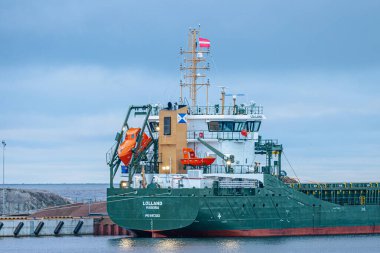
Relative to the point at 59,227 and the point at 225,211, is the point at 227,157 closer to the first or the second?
the point at 225,211

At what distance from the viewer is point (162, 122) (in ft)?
224

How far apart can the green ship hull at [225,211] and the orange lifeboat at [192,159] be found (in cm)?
250

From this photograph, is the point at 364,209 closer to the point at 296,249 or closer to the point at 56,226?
the point at 296,249

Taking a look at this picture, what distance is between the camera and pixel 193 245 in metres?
62.1

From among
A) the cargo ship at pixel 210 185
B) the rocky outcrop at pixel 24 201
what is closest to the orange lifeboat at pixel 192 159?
the cargo ship at pixel 210 185

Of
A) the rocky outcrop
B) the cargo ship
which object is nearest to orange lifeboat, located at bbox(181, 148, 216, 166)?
the cargo ship

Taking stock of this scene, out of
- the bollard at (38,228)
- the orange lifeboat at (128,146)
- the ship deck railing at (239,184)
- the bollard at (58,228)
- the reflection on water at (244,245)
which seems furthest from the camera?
the bollard at (58,228)

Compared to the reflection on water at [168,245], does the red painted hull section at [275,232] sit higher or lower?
higher

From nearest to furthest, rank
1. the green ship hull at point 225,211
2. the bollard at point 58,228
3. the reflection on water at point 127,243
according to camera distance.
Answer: the reflection on water at point 127,243, the green ship hull at point 225,211, the bollard at point 58,228

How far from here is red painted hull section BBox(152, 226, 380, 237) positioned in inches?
2581

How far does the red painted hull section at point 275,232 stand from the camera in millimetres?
65562

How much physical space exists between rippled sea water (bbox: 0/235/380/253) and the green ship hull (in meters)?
0.97

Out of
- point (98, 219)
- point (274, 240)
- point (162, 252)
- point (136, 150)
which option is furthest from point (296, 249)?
point (98, 219)

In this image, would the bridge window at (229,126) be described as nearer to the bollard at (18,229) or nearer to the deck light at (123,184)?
the deck light at (123,184)
